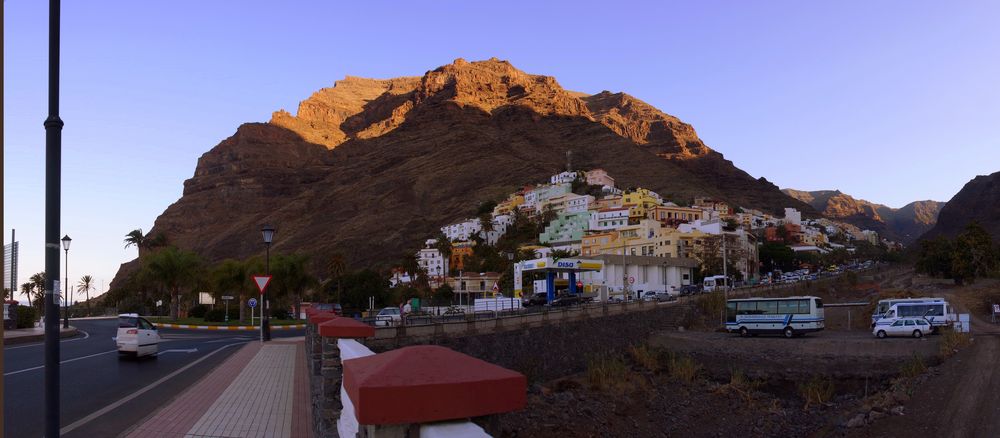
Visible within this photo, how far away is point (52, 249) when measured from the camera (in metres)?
5.47

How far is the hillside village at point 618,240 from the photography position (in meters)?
68.4

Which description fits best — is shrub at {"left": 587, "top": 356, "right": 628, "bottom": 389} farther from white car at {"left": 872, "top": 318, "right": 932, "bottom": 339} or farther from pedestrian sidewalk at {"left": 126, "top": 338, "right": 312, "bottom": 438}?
white car at {"left": 872, "top": 318, "right": 932, "bottom": 339}

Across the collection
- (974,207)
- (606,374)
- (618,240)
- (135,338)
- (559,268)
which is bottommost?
(606,374)

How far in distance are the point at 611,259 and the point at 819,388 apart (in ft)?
113

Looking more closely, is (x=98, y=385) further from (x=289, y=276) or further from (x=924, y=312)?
(x=924, y=312)

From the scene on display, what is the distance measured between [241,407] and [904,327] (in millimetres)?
32246

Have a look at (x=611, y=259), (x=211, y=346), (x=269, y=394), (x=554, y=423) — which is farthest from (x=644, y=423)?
(x=611, y=259)

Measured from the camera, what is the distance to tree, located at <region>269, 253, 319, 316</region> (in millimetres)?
49062

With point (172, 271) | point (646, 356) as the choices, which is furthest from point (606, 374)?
point (172, 271)

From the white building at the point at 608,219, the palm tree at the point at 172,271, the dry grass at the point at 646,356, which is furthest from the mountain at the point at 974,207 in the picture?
the palm tree at the point at 172,271

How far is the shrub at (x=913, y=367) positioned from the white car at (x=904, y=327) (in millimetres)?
4864

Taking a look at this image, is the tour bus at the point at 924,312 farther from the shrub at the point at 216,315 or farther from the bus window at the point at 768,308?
the shrub at the point at 216,315

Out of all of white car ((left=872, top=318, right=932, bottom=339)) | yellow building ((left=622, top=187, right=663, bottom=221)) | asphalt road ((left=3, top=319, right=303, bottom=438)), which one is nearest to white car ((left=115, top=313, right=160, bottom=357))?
asphalt road ((left=3, top=319, right=303, bottom=438))

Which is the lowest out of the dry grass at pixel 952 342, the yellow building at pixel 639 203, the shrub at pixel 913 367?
the shrub at pixel 913 367
